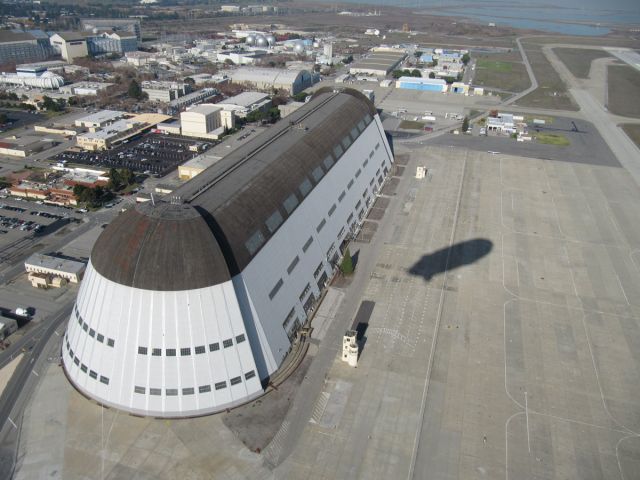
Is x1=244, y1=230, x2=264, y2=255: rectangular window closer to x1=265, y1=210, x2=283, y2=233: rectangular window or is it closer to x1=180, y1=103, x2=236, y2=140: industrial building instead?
x1=265, y1=210, x2=283, y2=233: rectangular window

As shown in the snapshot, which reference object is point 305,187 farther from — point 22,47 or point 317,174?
point 22,47

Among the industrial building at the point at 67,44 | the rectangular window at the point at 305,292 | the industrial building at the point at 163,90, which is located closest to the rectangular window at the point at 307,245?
the rectangular window at the point at 305,292

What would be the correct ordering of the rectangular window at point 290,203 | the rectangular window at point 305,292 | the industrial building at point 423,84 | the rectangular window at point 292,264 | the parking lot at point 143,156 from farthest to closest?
1. the industrial building at point 423,84
2. the parking lot at point 143,156
3. the rectangular window at point 290,203
4. the rectangular window at point 305,292
5. the rectangular window at point 292,264

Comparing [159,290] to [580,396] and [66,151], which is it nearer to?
[580,396]

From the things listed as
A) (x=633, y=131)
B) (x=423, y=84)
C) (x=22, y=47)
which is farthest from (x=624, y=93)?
(x=22, y=47)

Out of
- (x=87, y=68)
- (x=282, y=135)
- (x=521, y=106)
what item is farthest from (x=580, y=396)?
(x=87, y=68)

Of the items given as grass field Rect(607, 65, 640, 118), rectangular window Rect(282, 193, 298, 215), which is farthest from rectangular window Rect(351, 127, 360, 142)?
grass field Rect(607, 65, 640, 118)

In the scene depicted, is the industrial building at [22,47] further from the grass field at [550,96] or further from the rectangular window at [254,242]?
the rectangular window at [254,242]
